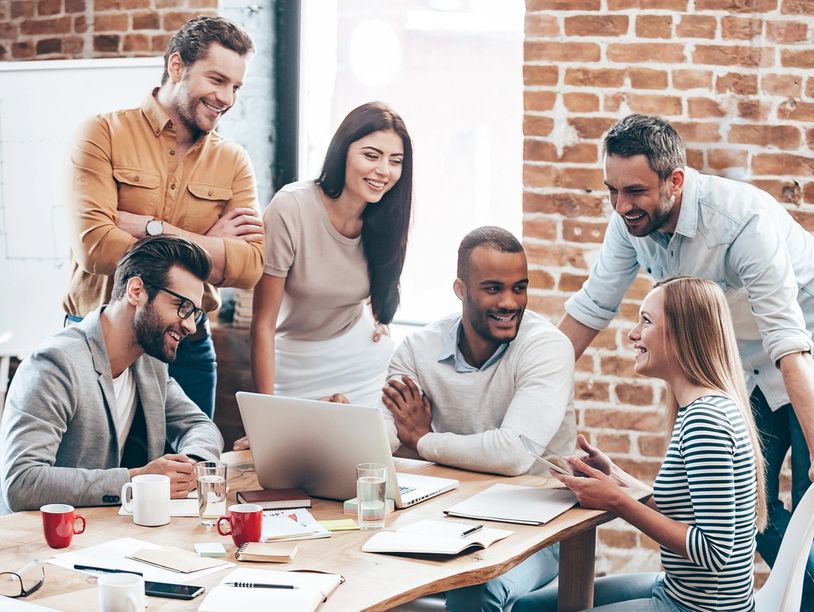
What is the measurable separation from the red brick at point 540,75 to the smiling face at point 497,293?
97 cm

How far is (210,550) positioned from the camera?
6.07 feet

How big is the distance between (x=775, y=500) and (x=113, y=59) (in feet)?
8.75

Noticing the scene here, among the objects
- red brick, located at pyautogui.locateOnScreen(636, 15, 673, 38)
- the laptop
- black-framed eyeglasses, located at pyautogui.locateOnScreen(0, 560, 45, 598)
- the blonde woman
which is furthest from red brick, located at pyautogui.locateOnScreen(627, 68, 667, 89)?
black-framed eyeglasses, located at pyautogui.locateOnScreen(0, 560, 45, 598)

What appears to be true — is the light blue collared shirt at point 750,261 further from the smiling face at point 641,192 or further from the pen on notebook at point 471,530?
the pen on notebook at point 471,530

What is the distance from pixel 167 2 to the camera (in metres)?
3.94

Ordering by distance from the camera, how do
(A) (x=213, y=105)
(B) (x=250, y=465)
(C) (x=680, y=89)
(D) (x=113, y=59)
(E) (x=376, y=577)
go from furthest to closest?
(D) (x=113, y=59) → (C) (x=680, y=89) → (A) (x=213, y=105) → (B) (x=250, y=465) → (E) (x=376, y=577)

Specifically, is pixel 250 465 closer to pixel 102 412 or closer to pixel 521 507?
pixel 102 412

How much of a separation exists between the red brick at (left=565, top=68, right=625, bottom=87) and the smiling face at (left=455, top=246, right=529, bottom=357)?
962mm

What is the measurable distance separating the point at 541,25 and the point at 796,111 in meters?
0.84

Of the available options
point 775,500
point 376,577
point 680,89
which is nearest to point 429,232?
point 680,89

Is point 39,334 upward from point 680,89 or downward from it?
downward

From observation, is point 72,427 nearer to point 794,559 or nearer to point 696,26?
point 794,559

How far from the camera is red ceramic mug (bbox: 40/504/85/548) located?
6.04 ft

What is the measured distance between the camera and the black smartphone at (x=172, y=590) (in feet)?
5.38
